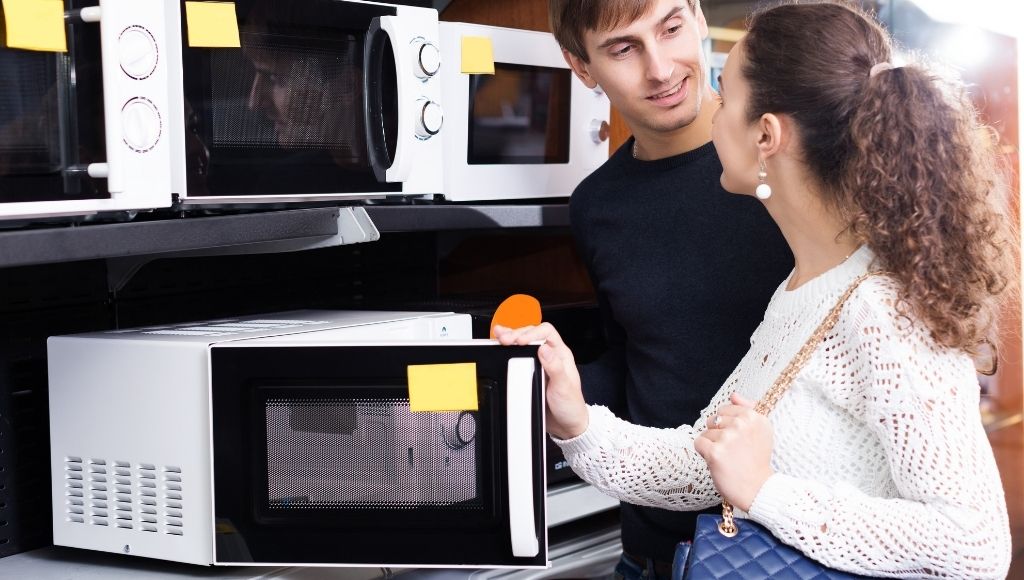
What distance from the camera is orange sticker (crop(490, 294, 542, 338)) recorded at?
1.28 m

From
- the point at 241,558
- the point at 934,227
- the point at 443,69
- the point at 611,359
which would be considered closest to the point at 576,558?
the point at 611,359

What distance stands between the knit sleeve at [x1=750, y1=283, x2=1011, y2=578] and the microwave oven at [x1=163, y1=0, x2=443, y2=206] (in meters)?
0.73

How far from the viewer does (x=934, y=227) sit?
1.02 metres

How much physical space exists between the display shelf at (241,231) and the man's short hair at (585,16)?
0.29 m

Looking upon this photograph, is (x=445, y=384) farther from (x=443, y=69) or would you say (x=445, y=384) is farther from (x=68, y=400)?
(x=443, y=69)

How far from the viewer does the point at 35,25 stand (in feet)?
3.53

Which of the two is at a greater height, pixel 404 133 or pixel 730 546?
pixel 404 133

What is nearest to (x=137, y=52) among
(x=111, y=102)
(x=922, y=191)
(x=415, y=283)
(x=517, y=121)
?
(x=111, y=102)

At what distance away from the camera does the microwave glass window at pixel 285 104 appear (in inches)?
50.5

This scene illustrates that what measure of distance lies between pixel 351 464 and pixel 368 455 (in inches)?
0.9

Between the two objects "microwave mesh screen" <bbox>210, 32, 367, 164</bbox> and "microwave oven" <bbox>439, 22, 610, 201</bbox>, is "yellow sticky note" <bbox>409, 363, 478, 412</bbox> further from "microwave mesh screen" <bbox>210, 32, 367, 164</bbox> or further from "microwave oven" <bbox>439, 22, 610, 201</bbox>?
"microwave oven" <bbox>439, 22, 610, 201</bbox>

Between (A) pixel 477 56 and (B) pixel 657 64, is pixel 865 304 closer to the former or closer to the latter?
(B) pixel 657 64

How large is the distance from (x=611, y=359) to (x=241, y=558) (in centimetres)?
69

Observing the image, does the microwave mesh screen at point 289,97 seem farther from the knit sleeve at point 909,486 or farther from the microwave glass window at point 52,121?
the knit sleeve at point 909,486
